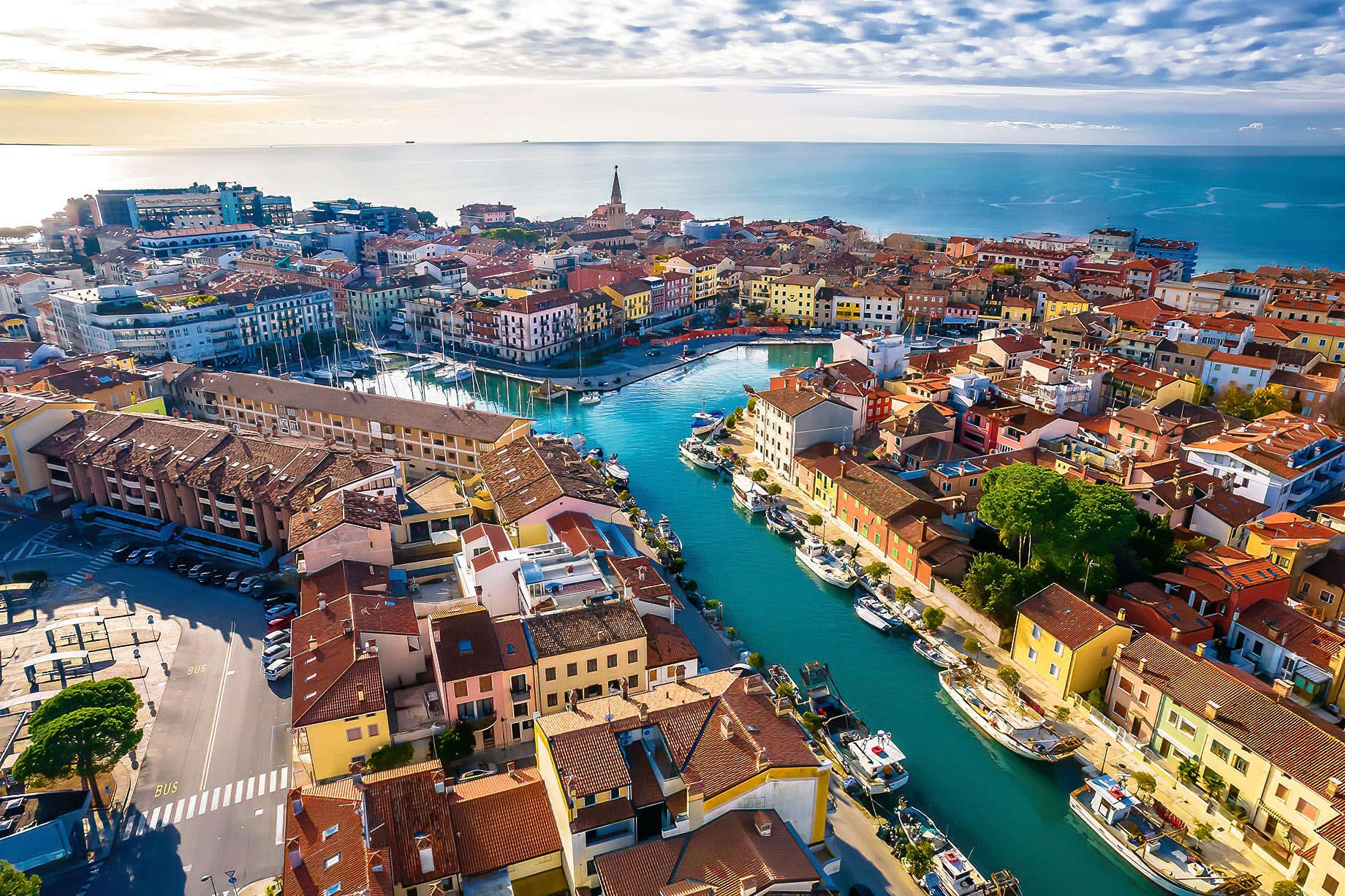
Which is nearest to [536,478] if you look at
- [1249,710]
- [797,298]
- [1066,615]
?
[1066,615]

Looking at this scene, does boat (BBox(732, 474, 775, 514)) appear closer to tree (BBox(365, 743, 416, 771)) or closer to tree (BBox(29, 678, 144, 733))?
tree (BBox(365, 743, 416, 771))

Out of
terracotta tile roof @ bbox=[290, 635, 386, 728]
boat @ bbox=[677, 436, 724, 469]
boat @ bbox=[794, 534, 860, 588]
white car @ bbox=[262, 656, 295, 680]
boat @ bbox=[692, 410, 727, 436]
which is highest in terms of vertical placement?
terracotta tile roof @ bbox=[290, 635, 386, 728]

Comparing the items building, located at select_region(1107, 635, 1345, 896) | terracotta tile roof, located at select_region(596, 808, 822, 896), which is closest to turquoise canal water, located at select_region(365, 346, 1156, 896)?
building, located at select_region(1107, 635, 1345, 896)

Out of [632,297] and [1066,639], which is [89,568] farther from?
[632,297]

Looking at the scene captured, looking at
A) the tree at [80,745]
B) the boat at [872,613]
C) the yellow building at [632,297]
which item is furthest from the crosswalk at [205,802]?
the yellow building at [632,297]

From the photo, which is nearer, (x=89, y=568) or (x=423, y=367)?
(x=89, y=568)

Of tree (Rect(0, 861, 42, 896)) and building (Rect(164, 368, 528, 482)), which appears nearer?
tree (Rect(0, 861, 42, 896))
